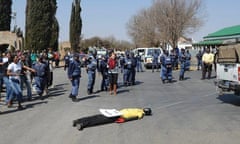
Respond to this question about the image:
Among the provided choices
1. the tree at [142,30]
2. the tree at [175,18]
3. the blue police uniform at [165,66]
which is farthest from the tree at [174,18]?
the blue police uniform at [165,66]

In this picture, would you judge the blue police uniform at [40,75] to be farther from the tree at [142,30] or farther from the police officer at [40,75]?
the tree at [142,30]

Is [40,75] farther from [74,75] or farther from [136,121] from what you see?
[136,121]

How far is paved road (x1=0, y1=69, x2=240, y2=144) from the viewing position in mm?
7723

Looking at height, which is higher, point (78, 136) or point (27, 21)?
point (27, 21)

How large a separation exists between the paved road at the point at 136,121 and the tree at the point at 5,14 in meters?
26.0

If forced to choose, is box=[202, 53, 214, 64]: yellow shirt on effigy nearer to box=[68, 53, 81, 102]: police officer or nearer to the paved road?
the paved road

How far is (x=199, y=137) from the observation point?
25.3 ft

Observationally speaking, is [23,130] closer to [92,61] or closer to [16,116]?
[16,116]

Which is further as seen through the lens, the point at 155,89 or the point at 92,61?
the point at 155,89

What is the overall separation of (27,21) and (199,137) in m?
33.4

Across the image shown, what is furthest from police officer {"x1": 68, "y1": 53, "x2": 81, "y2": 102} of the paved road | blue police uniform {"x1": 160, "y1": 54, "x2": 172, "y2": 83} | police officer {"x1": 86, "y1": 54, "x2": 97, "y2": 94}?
blue police uniform {"x1": 160, "y1": 54, "x2": 172, "y2": 83}

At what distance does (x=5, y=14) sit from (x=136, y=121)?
32.2m

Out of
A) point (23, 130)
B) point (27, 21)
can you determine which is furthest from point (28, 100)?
point (27, 21)

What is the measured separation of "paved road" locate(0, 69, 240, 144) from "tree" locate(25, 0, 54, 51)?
77.3ft
